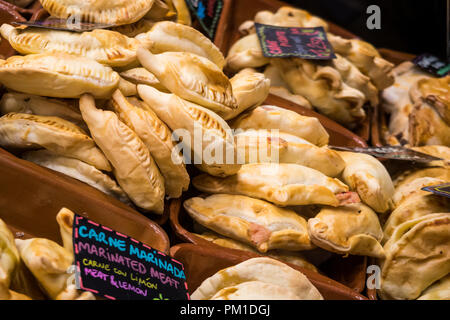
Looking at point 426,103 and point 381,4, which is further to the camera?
point 381,4

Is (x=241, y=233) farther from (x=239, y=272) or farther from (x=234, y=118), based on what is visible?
(x=234, y=118)

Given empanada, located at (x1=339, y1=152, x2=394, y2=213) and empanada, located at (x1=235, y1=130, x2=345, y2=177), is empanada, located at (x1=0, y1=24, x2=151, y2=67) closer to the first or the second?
empanada, located at (x1=235, y1=130, x2=345, y2=177)

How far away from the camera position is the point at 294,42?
238cm

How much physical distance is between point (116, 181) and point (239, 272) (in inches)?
19.7

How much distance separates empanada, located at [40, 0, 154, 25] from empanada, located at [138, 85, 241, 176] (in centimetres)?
34

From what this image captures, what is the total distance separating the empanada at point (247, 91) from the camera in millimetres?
1744

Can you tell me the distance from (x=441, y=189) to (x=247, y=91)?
763 mm

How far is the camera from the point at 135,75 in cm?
155

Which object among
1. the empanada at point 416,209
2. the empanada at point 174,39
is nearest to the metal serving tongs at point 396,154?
the empanada at point 416,209

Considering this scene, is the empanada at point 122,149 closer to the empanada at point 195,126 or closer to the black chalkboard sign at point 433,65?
the empanada at point 195,126
